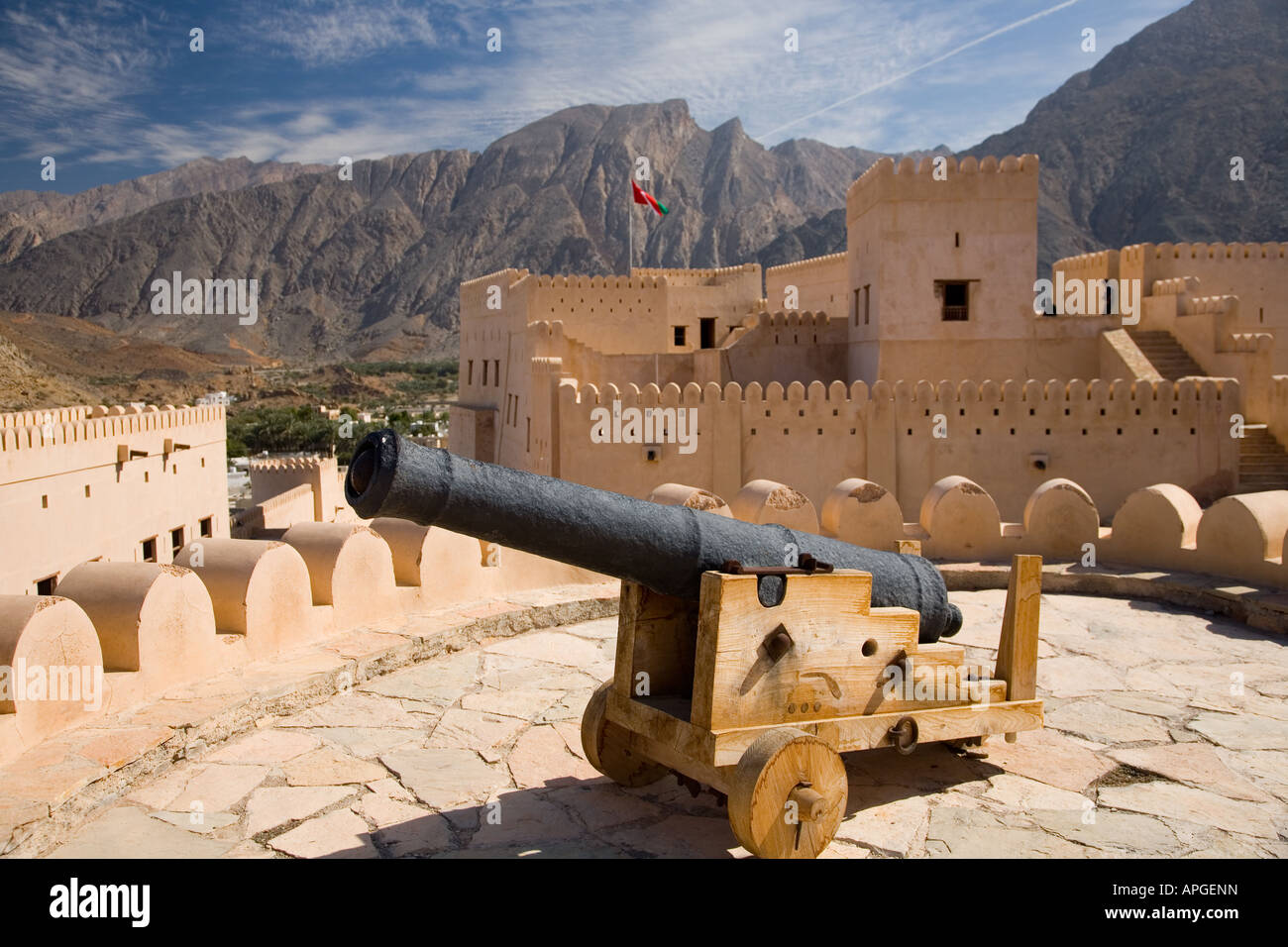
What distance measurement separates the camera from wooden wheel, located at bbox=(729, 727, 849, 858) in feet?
11.4

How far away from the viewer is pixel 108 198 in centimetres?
14088

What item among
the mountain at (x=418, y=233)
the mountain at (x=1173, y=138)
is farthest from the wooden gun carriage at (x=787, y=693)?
the mountain at (x=418, y=233)

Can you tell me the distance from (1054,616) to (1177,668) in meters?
1.17

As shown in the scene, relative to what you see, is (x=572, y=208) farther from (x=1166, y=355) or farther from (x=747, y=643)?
(x=747, y=643)

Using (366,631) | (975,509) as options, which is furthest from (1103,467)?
(366,631)

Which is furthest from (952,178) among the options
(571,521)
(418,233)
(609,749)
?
(418,233)

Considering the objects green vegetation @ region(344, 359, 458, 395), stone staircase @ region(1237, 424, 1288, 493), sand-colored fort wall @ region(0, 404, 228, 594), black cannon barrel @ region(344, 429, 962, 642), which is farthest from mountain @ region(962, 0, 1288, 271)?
black cannon barrel @ region(344, 429, 962, 642)

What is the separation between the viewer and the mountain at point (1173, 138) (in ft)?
207

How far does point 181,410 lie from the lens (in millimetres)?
21141

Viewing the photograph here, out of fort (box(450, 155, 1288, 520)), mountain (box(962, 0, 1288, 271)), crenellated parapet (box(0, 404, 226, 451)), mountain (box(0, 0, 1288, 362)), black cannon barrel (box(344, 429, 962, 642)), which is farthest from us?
mountain (box(0, 0, 1288, 362))

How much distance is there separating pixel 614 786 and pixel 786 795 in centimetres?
108

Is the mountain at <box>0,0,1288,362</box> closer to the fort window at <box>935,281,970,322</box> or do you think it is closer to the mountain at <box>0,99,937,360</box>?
the mountain at <box>0,99,937,360</box>
